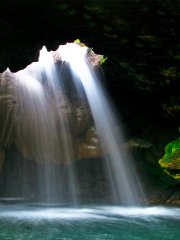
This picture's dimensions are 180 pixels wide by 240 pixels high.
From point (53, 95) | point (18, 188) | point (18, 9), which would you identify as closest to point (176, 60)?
point (18, 9)

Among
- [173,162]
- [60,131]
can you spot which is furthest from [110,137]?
[173,162]

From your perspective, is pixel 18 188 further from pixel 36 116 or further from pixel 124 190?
pixel 124 190

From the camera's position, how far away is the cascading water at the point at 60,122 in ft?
30.6

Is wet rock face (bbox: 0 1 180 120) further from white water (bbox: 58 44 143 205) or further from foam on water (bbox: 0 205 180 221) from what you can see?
foam on water (bbox: 0 205 180 221)

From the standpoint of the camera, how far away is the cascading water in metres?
9.34

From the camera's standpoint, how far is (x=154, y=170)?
8.88m

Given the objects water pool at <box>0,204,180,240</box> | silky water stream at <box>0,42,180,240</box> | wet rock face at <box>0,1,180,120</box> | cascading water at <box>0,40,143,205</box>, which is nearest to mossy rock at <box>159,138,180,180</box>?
water pool at <box>0,204,180,240</box>

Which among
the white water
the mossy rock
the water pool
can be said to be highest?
the white water

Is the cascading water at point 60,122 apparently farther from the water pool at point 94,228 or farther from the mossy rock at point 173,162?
the mossy rock at point 173,162

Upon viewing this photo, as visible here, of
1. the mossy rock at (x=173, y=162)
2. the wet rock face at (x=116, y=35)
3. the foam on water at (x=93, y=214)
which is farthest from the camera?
the foam on water at (x=93, y=214)

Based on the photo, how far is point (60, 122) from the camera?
9516 mm

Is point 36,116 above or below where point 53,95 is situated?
below

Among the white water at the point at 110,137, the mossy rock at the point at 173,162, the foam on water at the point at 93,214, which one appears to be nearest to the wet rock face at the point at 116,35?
the mossy rock at the point at 173,162

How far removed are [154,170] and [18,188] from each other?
7255mm
